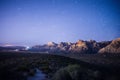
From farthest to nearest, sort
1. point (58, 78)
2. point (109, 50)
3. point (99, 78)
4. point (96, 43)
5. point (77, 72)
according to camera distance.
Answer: point (96, 43), point (109, 50), point (99, 78), point (77, 72), point (58, 78)

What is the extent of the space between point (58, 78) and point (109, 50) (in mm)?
134778

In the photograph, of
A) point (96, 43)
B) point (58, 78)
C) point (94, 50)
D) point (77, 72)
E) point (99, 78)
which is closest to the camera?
point (58, 78)

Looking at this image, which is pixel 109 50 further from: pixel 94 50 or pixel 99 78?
pixel 99 78

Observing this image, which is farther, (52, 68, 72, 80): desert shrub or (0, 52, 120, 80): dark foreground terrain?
(0, 52, 120, 80): dark foreground terrain

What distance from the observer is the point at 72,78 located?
1884 centimetres

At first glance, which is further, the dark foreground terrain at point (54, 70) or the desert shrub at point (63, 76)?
the dark foreground terrain at point (54, 70)

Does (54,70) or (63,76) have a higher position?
(63,76)

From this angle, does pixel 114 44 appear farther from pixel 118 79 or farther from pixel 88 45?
pixel 118 79

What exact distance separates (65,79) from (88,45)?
17900 centimetres

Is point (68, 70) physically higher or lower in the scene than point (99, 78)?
higher

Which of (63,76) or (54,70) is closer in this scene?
(63,76)

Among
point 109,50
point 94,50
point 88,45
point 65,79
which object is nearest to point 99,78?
point 65,79

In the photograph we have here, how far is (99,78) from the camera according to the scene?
68.9 ft

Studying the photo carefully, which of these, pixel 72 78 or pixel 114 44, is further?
pixel 114 44
